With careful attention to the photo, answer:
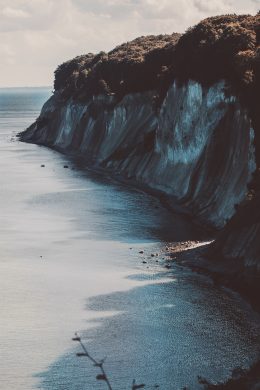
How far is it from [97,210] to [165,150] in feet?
57.4

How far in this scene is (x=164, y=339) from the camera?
125ft

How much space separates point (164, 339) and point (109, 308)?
6.21 metres

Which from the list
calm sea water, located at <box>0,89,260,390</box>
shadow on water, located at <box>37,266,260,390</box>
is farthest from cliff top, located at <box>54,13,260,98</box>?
shadow on water, located at <box>37,266,260,390</box>

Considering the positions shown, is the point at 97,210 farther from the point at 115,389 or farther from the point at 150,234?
the point at 115,389

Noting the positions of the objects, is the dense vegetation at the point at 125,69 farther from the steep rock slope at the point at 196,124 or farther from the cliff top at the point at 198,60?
the steep rock slope at the point at 196,124

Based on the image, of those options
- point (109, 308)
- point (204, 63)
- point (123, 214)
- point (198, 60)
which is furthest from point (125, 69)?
point (109, 308)

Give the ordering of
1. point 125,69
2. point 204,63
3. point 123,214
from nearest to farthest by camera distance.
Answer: point 123,214 < point 204,63 < point 125,69

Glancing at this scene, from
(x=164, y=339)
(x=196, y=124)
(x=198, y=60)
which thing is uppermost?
(x=198, y=60)

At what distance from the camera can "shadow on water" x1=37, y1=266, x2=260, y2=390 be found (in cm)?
3359

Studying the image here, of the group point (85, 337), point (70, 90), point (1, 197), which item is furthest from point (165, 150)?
point (70, 90)

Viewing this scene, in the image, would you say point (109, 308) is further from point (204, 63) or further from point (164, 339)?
point (204, 63)

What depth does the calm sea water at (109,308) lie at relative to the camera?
34.4 meters

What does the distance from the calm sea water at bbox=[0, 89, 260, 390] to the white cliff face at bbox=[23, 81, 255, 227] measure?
5381 millimetres

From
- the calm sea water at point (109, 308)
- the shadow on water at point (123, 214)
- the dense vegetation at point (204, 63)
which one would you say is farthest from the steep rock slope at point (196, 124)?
the calm sea water at point (109, 308)
